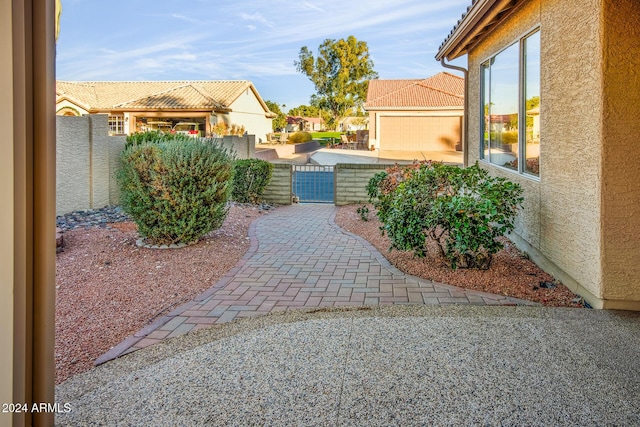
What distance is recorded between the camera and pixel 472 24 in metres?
7.57

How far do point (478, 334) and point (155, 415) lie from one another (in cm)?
244

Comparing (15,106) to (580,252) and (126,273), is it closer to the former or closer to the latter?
(126,273)

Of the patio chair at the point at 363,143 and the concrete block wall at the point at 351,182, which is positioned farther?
the patio chair at the point at 363,143

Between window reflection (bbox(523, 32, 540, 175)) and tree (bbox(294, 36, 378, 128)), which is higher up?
tree (bbox(294, 36, 378, 128))

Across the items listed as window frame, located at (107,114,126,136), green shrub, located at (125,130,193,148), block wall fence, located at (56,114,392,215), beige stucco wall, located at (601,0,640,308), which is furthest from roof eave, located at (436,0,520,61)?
window frame, located at (107,114,126,136)

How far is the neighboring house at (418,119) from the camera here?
31750 millimetres

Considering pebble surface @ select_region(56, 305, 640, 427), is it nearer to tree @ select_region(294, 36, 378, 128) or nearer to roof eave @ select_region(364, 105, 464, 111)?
roof eave @ select_region(364, 105, 464, 111)

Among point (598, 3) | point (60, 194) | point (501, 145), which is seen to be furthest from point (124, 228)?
point (598, 3)

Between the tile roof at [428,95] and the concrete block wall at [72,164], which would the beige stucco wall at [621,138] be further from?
the tile roof at [428,95]

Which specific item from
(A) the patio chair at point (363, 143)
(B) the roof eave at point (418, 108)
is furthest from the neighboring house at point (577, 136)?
(A) the patio chair at point (363, 143)

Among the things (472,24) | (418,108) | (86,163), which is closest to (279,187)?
(86,163)

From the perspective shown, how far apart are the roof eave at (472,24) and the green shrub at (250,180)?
15.4ft

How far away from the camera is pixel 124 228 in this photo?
358 inches

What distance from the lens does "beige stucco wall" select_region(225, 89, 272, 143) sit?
119ft
